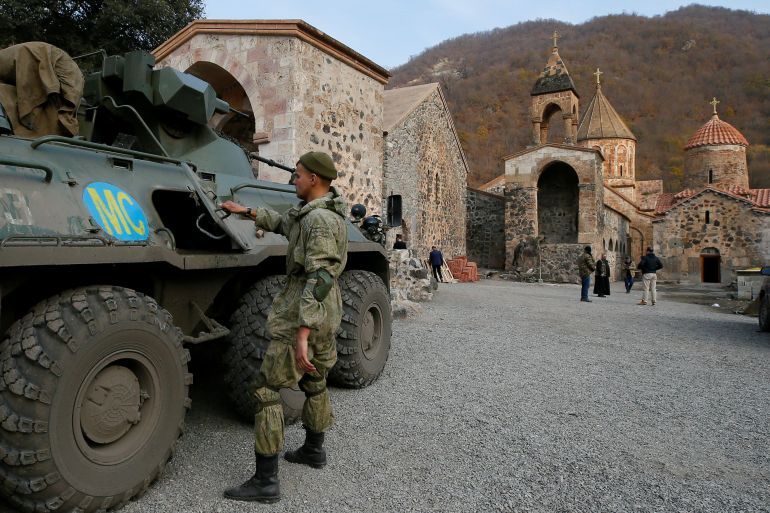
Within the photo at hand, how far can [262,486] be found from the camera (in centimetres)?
275

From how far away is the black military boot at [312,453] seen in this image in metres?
3.16

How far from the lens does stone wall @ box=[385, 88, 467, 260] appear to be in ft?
53.1

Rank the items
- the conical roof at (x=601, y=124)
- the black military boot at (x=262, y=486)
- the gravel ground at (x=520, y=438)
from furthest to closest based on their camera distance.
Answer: the conical roof at (x=601, y=124) < the gravel ground at (x=520, y=438) < the black military boot at (x=262, y=486)

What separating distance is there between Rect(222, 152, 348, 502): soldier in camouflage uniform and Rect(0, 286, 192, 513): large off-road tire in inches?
17.6

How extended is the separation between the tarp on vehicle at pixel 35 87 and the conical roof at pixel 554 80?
23502mm

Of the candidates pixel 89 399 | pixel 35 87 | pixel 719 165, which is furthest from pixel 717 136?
pixel 89 399

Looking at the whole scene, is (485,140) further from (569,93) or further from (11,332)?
(11,332)

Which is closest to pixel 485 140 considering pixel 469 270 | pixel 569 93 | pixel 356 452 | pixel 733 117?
pixel 733 117

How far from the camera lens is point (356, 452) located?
3434mm

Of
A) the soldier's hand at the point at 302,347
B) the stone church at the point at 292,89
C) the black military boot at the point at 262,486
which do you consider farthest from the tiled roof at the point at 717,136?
the black military boot at the point at 262,486

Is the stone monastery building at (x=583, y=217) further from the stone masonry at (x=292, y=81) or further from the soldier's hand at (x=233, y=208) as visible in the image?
the soldier's hand at (x=233, y=208)

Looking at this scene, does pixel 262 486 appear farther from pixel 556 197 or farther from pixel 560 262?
pixel 556 197

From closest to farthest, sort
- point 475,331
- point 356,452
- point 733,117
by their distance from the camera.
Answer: point 356,452
point 475,331
point 733,117

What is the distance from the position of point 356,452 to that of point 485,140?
189 ft
